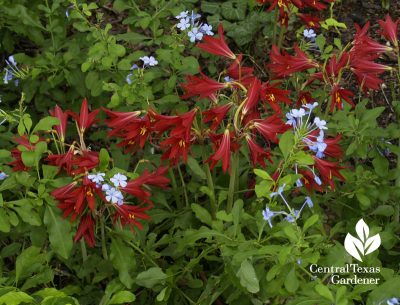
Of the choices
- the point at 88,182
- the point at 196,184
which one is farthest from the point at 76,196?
the point at 196,184

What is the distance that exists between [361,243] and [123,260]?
35.2 inches

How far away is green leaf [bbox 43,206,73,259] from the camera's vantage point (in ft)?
8.00

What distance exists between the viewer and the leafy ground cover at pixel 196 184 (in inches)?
91.6

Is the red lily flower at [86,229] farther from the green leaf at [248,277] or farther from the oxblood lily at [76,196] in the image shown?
the green leaf at [248,277]

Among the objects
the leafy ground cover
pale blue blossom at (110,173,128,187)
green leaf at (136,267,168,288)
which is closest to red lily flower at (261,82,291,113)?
the leafy ground cover

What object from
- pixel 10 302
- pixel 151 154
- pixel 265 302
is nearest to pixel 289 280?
pixel 265 302

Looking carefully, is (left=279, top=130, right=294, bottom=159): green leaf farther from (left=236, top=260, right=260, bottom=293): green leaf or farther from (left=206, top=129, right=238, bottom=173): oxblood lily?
(left=236, top=260, right=260, bottom=293): green leaf

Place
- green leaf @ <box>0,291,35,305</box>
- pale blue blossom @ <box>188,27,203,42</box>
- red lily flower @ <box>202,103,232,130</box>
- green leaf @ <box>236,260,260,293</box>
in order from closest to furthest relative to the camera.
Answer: green leaf @ <box>0,291,35,305</box> → green leaf @ <box>236,260,260,293</box> → red lily flower @ <box>202,103,232,130</box> → pale blue blossom @ <box>188,27,203,42</box>

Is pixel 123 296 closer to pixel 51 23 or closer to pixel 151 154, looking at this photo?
pixel 151 154

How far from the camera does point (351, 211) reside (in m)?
3.06

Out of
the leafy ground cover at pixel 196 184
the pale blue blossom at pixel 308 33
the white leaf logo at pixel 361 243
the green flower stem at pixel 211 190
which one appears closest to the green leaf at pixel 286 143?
the leafy ground cover at pixel 196 184

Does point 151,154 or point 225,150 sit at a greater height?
point 225,150

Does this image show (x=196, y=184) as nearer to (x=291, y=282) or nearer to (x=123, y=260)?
(x=123, y=260)

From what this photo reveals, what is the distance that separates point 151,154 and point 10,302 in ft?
4.34
